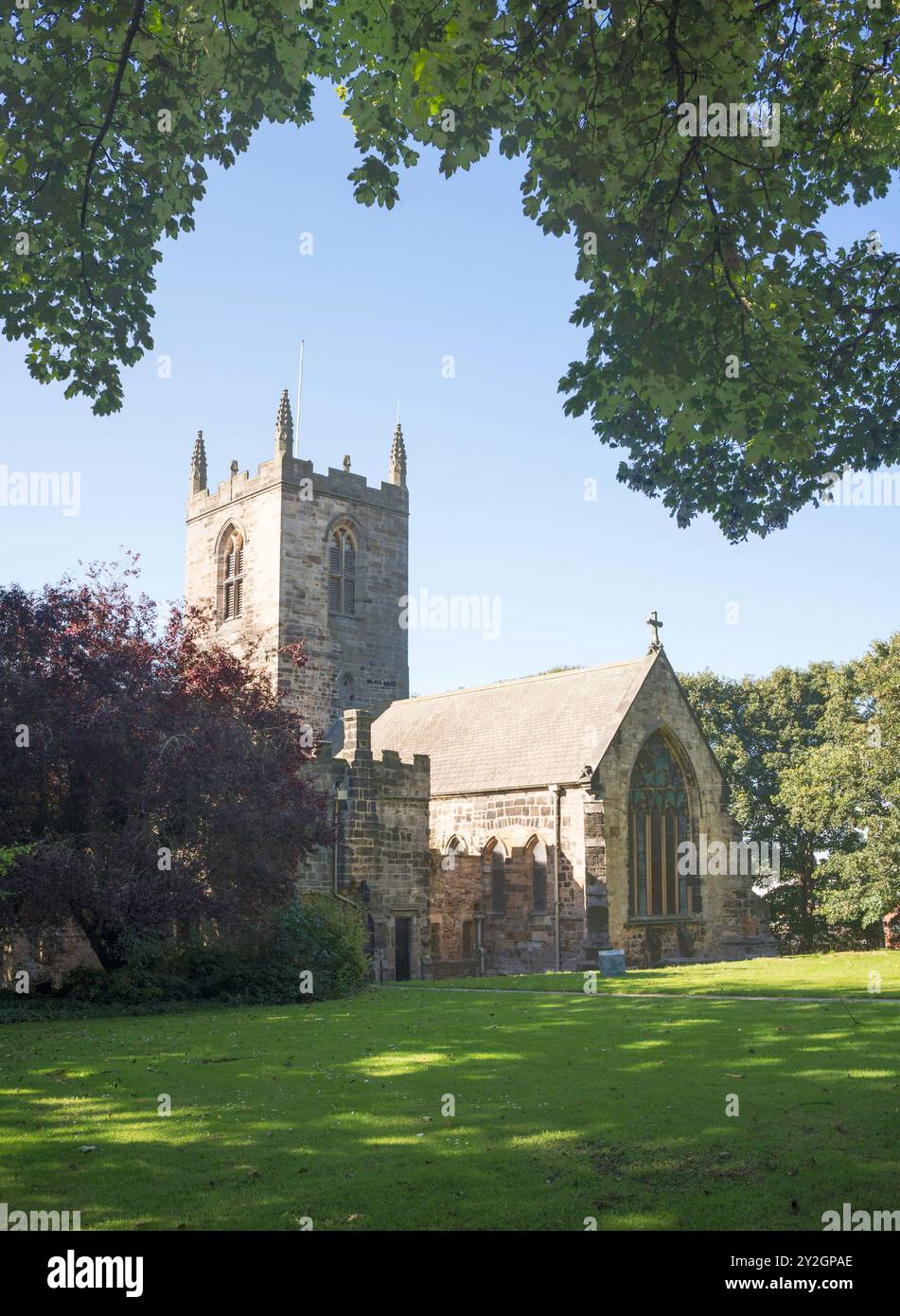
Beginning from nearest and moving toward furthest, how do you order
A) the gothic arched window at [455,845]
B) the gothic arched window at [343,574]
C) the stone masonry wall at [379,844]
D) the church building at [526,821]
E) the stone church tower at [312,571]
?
the stone masonry wall at [379,844], the church building at [526,821], the gothic arched window at [455,845], the stone church tower at [312,571], the gothic arched window at [343,574]

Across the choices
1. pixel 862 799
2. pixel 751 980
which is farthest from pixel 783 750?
pixel 751 980

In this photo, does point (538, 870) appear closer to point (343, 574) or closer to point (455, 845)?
point (455, 845)

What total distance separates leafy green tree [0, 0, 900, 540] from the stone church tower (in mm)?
32795

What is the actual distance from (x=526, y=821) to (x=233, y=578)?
66.8 feet

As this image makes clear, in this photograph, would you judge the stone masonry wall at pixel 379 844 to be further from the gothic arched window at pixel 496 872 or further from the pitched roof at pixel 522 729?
the pitched roof at pixel 522 729

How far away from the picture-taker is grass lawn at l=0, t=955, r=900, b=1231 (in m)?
7.65

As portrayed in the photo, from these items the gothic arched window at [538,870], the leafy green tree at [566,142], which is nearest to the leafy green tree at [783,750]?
the gothic arched window at [538,870]

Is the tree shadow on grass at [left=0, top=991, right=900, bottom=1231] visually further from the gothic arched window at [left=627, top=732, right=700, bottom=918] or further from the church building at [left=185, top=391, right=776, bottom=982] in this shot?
the gothic arched window at [left=627, top=732, right=700, bottom=918]

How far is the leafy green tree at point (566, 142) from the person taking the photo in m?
9.62

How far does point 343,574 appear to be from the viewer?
4922 cm

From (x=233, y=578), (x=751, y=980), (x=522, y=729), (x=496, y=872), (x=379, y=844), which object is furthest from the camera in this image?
(x=233, y=578)

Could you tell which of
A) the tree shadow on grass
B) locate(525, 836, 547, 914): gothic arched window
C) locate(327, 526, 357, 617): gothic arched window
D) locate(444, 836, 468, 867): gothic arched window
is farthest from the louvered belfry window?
the tree shadow on grass

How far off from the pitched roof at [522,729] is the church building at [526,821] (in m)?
0.07

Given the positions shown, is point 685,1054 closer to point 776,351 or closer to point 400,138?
point 776,351
